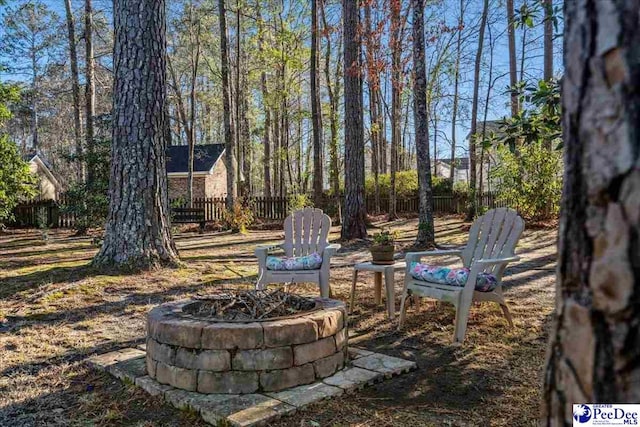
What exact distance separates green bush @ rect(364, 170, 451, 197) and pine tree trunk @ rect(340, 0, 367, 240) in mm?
9156

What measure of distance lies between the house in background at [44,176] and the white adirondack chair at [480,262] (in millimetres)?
20425

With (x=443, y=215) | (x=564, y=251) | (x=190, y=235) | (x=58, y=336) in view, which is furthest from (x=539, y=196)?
(x=564, y=251)

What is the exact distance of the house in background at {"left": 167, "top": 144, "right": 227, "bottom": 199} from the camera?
2233cm

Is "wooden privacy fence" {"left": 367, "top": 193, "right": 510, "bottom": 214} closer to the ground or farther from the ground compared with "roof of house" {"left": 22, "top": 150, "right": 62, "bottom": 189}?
closer to the ground

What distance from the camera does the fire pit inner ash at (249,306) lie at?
2.74m

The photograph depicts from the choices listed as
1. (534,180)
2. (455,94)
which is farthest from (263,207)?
(455,94)

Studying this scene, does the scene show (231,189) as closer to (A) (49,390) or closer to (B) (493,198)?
(B) (493,198)

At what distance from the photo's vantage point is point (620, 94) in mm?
886

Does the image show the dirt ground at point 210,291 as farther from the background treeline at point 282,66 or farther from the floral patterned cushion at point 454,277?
the background treeline at point 282,66

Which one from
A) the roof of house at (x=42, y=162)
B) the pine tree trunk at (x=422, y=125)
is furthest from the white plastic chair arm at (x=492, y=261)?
the roof of house at (x=42, y=162)

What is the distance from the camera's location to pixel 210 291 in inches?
195

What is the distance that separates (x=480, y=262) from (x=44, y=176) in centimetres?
2324

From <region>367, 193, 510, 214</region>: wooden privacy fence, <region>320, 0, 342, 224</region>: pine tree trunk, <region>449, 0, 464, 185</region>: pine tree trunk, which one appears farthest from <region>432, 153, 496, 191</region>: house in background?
<region>320, 0, 342, 224</region>: pine tree trunk

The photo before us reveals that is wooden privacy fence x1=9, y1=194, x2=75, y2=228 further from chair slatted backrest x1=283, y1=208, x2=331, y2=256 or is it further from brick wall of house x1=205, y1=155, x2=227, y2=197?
chair slatted backrest x1=283, y1=208, x2=331, y2=256
